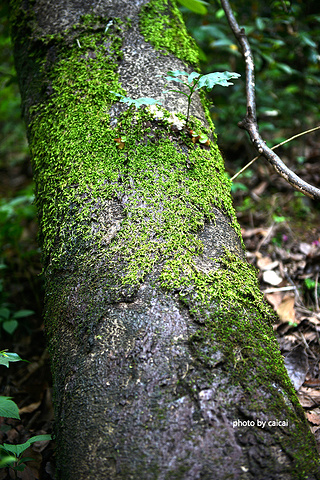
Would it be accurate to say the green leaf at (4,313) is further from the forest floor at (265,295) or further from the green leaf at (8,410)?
the green leaf at (8,410)

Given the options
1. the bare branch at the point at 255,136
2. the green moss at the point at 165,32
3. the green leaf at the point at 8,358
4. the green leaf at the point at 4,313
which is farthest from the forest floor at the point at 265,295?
the green moss at the point at 165,32

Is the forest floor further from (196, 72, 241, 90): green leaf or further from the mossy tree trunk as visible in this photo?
(196, 72, 241, 90): green leaf

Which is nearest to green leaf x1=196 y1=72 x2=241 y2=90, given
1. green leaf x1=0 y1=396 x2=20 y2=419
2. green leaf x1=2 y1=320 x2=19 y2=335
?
green leaf x1=0 y1=396 x2=20 y2=419

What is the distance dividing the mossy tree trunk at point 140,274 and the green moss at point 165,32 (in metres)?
0.01

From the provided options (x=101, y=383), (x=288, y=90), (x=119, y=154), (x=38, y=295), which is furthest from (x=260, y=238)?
(x=288, y=90)

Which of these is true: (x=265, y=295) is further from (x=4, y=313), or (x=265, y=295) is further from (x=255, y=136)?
(x=4, y=313)

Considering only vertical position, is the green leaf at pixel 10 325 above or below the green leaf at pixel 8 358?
below

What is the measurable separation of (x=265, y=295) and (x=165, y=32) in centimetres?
174

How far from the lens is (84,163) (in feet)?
4.89

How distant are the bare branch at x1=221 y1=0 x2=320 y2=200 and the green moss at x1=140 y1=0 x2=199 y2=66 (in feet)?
1.06

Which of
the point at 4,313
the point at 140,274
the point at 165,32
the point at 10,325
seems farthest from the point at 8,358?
the point at 165,32

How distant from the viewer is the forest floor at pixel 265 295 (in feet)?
5.80

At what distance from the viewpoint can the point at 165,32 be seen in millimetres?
1806

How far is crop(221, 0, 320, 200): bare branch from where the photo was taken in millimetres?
1460
